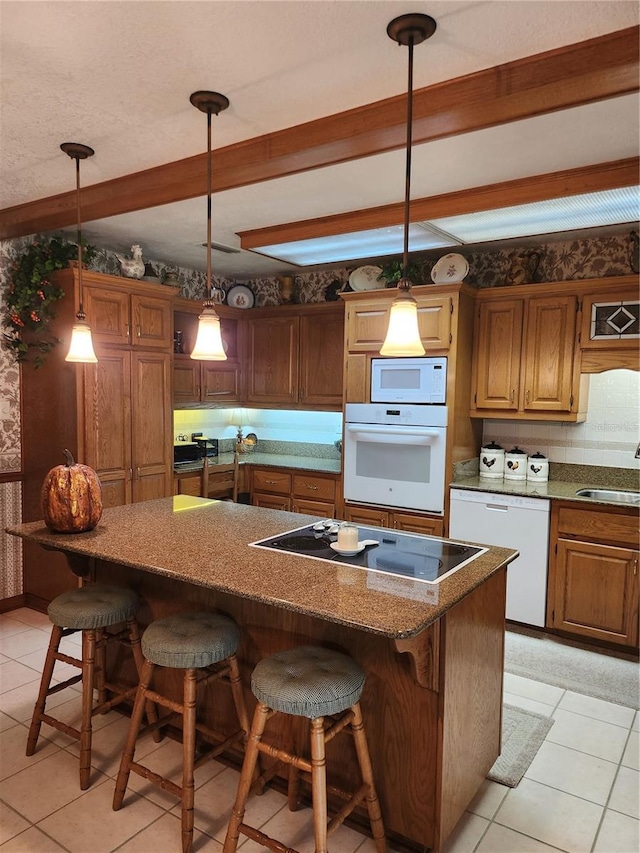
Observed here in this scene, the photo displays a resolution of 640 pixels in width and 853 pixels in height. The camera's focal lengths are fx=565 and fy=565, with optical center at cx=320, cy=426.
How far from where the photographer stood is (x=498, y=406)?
3963mm

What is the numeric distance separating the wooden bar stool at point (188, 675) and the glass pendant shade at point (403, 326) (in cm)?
119

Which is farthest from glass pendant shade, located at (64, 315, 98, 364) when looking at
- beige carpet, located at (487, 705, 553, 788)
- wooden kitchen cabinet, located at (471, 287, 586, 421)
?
wooden kitchen cabinet, located at (471, 287, 586, 421)

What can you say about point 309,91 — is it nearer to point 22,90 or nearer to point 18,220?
point 22,90

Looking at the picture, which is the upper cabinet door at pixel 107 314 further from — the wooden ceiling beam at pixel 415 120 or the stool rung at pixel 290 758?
the stool rung at pixel 290 758

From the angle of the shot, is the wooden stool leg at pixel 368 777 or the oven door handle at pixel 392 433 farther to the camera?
the oven door handle at pixel 392 433

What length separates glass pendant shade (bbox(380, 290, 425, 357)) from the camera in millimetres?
1819

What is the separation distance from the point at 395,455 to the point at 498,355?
39.3 inches

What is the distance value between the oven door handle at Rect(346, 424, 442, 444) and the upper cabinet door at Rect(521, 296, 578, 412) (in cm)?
68

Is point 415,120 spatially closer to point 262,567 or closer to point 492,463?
point 262,567

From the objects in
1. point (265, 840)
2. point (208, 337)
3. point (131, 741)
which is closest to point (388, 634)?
point (265, 840)

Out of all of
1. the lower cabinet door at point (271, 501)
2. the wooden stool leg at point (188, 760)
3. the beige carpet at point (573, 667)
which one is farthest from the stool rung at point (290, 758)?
the lower cabinet door at point (271, 501)

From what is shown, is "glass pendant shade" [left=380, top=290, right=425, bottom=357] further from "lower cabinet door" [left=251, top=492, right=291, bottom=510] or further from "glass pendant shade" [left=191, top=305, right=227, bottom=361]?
"lower cabinet door" [left=251, top=492, right=291, bottom=510]

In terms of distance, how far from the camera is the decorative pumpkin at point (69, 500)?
7.39ft

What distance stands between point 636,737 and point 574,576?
970 millimetres
